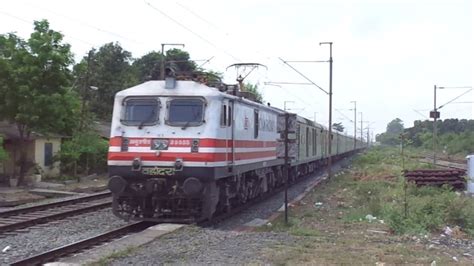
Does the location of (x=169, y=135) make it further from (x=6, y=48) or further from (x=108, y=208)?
(x=6, y=48)

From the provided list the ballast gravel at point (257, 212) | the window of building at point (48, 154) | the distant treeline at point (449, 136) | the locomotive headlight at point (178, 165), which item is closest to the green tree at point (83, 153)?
the window of building at point (48, 154)

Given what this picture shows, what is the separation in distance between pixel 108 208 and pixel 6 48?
34.6 feet

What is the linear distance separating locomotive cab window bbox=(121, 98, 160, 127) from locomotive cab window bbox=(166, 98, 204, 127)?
337 mm

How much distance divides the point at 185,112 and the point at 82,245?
13.3ft

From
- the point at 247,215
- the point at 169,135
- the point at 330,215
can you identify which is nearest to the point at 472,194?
the point at 330,215

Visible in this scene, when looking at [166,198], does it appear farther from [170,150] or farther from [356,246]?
[356,246]

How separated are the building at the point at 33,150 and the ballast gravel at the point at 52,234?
1312 cm

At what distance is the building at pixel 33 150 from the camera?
93.0 feet

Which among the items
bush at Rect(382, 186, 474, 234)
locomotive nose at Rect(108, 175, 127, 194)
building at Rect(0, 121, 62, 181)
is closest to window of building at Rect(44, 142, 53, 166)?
building at Rect(0, 121, 62, 181)

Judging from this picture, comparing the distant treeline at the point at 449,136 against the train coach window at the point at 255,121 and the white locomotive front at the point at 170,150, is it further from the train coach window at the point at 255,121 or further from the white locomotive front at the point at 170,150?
the white locomotive front at the point at 170,150

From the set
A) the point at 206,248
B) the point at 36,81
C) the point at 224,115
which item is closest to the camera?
the point at 206,248

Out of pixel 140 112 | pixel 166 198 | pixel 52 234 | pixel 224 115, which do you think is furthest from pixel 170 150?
pixel 52 234

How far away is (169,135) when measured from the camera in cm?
1360

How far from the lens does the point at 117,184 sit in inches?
533
